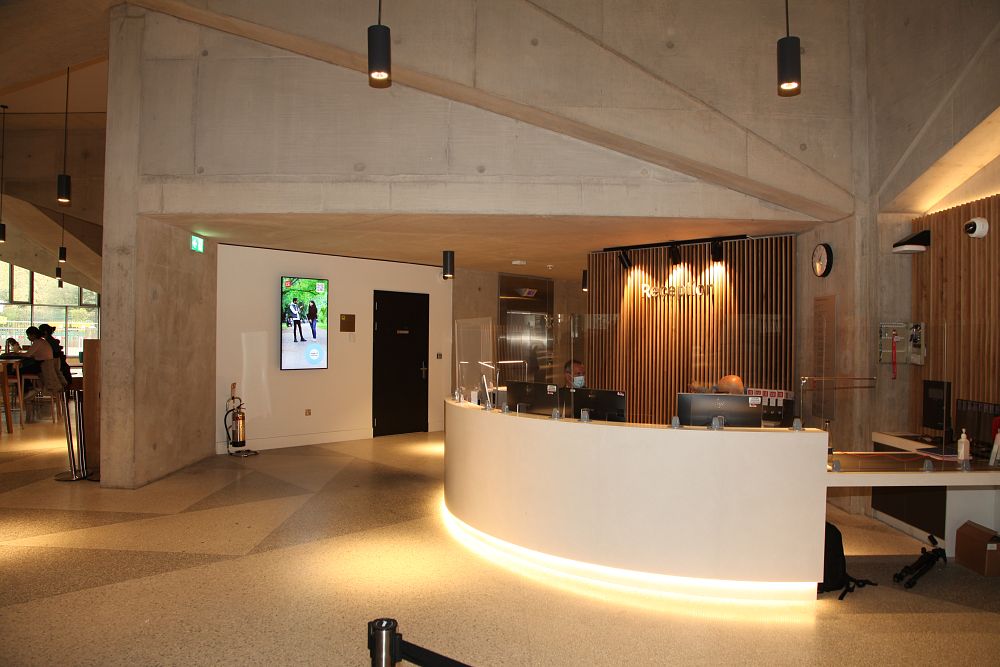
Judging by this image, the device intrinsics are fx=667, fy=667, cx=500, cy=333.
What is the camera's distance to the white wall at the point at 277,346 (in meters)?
9.06

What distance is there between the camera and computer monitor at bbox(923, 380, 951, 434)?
501 cm

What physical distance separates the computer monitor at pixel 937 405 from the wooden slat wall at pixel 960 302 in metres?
0.39

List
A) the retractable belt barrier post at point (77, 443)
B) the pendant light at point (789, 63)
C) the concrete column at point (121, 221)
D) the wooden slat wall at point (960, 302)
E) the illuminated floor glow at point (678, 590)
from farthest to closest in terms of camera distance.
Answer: the retractable belt barrier post at point (77, 443) < the concrete column at point (121, 221) < the wooden slat wall at point (960, 302) < the pendant light at point (789, 63) < the illuminated floor glow at point (678, 590)

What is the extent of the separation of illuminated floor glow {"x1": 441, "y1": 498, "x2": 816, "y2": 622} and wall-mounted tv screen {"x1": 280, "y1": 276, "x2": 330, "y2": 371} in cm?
582

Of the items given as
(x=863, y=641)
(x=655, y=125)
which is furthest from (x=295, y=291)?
(x=863, y=641)

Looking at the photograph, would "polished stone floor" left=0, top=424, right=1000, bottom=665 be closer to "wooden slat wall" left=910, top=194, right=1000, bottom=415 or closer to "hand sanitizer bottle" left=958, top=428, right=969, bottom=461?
"hand sanitizer bottle" left=958, top=428, right=969, bottom=461

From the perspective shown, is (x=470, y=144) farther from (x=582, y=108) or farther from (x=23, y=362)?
(x=23, y=362)

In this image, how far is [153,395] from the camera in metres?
7.21

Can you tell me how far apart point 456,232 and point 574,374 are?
119 inches

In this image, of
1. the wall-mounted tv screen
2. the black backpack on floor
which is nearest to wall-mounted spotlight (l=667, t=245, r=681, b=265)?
the black backpack on floor

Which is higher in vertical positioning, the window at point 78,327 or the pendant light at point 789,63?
the pendant light at point 789,63

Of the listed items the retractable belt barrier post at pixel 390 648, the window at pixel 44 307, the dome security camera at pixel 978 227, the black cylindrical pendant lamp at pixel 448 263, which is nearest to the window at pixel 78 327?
the window at pixel 44 307

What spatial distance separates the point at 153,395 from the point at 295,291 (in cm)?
281

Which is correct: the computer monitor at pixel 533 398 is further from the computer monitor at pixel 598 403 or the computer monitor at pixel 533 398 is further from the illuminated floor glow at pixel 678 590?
the illuminated floor glow at pixel 678 590
